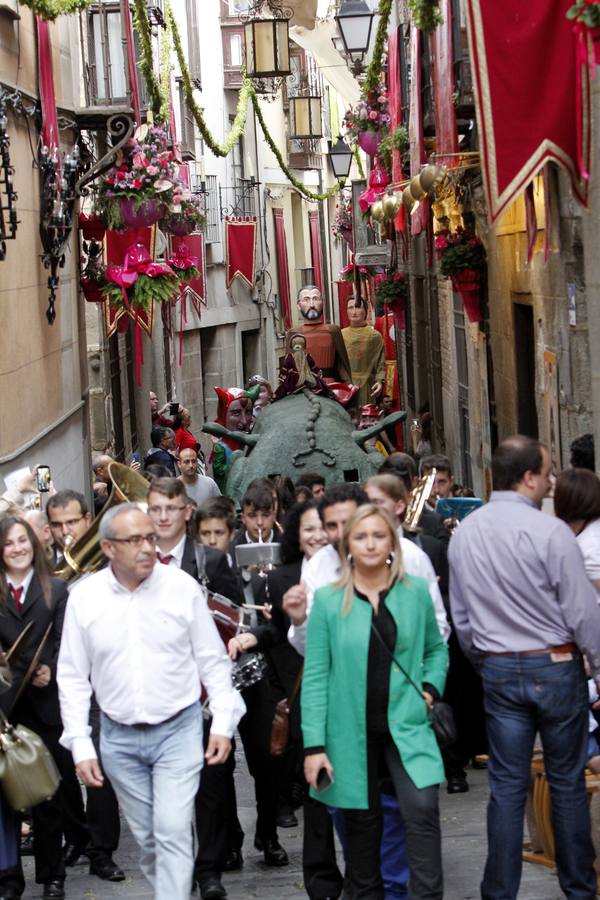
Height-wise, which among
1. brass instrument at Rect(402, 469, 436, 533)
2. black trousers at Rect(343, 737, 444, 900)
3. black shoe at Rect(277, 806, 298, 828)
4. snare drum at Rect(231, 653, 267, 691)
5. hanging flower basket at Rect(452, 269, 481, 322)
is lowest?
black shoe at Rect(277, 806, 298, 828)

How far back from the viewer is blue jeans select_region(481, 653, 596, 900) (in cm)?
622

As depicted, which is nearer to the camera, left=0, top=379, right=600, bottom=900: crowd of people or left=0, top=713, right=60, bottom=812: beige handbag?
left=0, top=379, right=600, bottom=900: crowd of people

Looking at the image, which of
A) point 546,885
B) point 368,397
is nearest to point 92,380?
point 368,397

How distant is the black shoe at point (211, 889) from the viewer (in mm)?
7141

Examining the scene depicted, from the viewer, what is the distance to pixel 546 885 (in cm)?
700

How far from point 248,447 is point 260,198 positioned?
27.1 m

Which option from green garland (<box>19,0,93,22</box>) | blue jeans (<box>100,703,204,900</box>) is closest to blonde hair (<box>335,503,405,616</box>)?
blue jeans (<box>100,703,204,900</box>)

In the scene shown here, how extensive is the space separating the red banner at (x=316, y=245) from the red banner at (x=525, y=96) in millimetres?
38579

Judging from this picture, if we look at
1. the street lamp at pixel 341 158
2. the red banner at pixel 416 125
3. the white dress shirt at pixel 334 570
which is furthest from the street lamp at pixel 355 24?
the white dress shirt at pixel 334 570

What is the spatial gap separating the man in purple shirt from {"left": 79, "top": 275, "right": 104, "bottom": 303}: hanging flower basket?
12047 mm

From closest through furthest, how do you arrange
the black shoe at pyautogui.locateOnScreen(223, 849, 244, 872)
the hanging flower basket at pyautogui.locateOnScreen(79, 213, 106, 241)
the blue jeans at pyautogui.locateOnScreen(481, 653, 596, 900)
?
1. the blue jeans at pyautogui.locateOnScreen(481, 653, 596, 900)
2. the black shoe at pyautogui.locateOnScreen(223, 849, 244, 872)
3. the hanging flower basket at pyautogui.locateOnScreen(79, 213, 106, 241)

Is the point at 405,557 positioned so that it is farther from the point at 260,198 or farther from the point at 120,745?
the point at 260,198

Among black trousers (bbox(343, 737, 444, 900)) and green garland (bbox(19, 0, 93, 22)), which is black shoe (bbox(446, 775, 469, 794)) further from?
green garland (bbox(19, 0, 93, 22))

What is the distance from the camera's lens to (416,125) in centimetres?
1622
